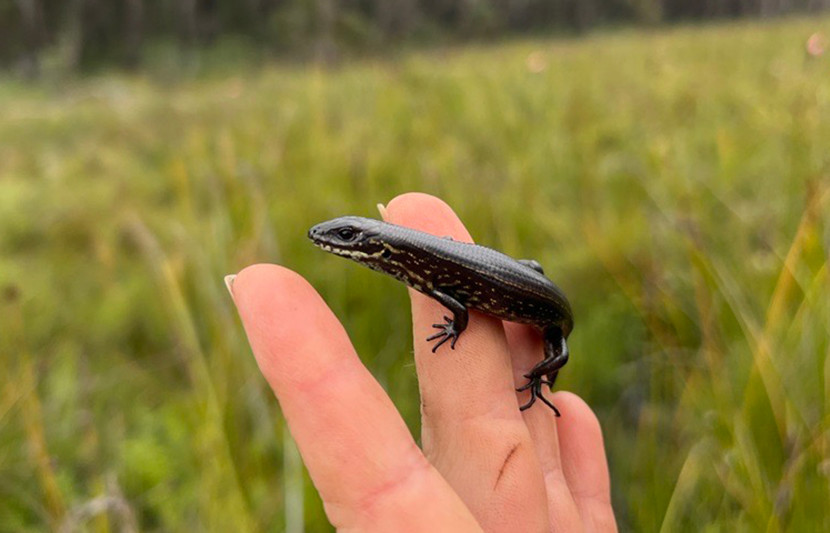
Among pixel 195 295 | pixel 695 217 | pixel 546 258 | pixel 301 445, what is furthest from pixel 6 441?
pixel 695 217

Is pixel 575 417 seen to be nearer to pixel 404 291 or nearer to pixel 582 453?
pixel 582 453

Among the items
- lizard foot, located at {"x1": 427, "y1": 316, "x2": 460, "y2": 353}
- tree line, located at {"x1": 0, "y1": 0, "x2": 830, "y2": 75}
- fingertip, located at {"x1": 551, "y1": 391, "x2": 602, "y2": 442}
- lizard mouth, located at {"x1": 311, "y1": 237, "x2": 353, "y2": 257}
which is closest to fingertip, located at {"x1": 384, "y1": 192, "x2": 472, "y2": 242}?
lizard mouth, located at {"x1": 311, "y1": 237, "x2": 353, "y2": 257}

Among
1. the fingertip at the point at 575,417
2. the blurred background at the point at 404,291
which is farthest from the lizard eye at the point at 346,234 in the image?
the fingertip at the point at 575,417

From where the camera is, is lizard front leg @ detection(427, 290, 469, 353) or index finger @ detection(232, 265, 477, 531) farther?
lizard front leg @ detection(427, 290, 469, 353)

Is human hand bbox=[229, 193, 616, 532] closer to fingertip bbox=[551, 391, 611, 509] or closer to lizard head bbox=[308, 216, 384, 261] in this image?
fingertip bbox=[551, 391, 611, 509]

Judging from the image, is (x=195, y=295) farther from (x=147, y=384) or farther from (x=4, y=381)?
(x=4, y=381)

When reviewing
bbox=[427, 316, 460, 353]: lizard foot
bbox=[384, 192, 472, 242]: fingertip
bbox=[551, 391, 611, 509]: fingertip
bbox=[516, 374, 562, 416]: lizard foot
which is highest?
bbox=[384, 192, 472, 242]: fingertip
